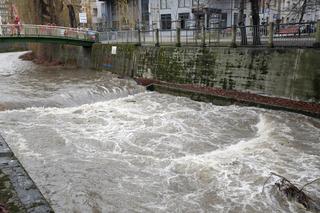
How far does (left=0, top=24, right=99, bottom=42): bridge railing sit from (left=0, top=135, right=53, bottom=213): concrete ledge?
1872 centimetres

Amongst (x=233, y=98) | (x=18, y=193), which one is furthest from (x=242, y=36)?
(x=18, y=193)

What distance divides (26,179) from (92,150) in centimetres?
440

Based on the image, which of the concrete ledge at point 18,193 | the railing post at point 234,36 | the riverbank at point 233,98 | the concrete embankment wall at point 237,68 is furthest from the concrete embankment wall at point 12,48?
the concrete ledge at point 18,193

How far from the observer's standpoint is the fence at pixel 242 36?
1506 cm

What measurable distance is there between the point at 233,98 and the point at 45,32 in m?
15.8

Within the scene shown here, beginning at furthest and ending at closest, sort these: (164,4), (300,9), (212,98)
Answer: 1. (164,4)
2. (212,98)
3. (300,9)

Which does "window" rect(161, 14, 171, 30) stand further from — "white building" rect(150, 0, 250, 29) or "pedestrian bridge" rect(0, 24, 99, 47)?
"pedestrian bridge" rect(0, 24, 99, 47)

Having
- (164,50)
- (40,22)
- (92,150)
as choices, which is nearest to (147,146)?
(92,150)

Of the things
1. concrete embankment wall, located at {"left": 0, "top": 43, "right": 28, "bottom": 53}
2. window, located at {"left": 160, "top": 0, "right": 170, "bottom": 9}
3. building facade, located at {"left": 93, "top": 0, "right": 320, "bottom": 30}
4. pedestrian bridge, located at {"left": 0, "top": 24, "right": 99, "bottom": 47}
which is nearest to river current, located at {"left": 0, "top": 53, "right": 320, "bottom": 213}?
pedestrian bridge, located at {"left": 0, "top": 24, "right": 99, "bottom": 47}

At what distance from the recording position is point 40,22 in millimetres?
32969

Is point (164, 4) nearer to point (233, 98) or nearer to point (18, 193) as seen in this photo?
point (233, 98)

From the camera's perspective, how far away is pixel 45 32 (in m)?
25.8

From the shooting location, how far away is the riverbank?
14204 mm

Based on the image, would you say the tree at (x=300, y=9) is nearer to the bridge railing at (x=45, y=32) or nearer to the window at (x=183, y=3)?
the bridge railing at (x=45, y=32)
